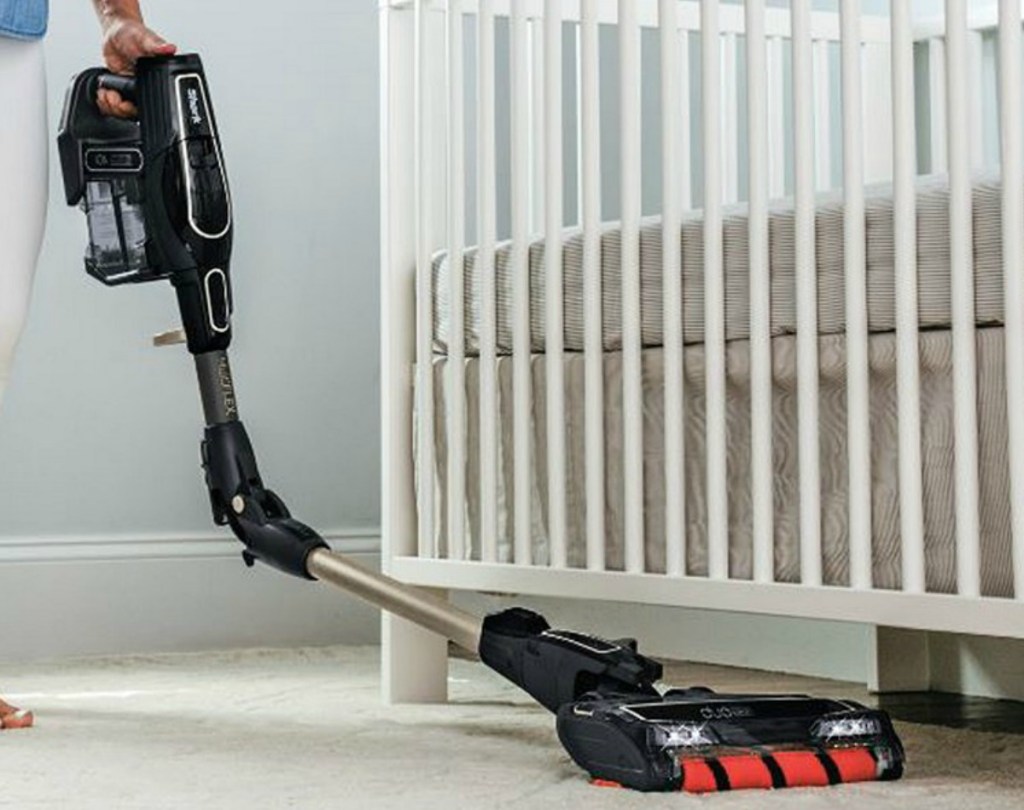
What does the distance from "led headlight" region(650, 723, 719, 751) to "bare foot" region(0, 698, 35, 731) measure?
2.36 ft

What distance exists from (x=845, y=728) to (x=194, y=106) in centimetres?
84

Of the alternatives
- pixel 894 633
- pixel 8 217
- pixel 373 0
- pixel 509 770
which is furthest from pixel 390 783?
pixel 373 0

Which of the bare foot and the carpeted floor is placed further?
the bare foot

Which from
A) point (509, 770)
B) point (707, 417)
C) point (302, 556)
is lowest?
point (509, 770)

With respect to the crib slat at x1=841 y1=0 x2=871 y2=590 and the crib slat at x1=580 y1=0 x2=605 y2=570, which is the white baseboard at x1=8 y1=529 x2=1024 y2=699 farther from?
the crib slat at x1=841 y1=0 x2=871 y2=590

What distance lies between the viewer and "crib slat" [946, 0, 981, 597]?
4.99ft

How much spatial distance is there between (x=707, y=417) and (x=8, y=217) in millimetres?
694

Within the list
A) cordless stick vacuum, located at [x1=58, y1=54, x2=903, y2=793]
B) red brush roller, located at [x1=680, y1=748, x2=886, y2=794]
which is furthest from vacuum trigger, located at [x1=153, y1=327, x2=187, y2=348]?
red brush roller, located at [x1=680, y1=748, x2=886, y2=794]

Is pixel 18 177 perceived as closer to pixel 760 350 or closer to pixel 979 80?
pixel 760 350

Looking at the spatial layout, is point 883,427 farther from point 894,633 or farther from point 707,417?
point 894,633

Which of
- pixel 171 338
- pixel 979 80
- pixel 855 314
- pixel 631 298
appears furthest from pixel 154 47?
pixel 979 80

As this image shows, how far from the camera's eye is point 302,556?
190 centimetres

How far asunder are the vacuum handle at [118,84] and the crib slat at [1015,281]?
2.80ft

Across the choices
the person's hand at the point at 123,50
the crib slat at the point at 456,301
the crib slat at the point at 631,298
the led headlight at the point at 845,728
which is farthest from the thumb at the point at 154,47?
the led headlight at the point at 845,728
